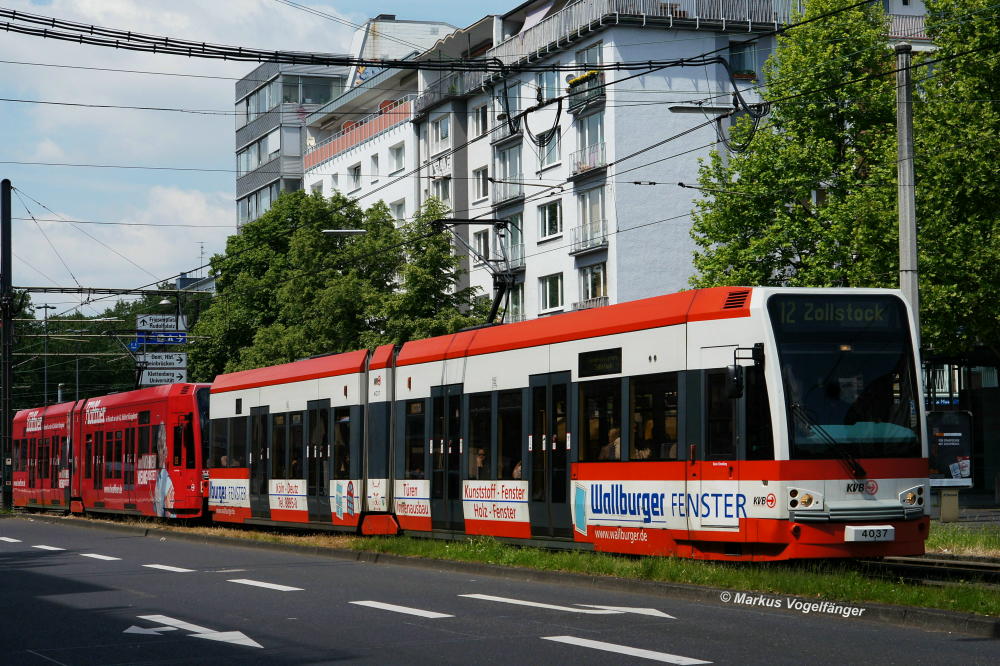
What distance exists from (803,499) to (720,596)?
2.23m

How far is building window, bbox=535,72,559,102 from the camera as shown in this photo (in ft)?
174

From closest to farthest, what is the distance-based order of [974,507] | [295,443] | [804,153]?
[295,443] < [974,507] < [804,153]

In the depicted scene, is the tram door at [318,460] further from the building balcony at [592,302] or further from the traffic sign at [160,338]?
the building balcony at [592,302]

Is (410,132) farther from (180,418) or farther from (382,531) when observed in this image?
(382,531)

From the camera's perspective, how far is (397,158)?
6625 cm

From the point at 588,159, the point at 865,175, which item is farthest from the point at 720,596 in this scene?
the point at 588,159

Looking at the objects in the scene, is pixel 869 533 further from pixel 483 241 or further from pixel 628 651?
pixel 483 241

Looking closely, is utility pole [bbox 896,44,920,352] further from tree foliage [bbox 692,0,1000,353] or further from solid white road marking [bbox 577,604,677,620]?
tree foliage [bbox 692,0,1000,353]

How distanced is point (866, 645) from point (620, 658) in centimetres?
185

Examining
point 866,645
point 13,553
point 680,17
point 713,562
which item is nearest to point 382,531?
point 13,553

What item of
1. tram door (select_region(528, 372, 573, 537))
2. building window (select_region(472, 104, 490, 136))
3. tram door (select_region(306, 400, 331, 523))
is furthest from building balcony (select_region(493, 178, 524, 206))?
tram door (select_region(528, 372, 573, 537))

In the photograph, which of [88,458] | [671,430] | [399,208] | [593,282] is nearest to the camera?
[671,430]

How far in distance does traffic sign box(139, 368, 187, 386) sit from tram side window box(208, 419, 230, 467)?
15074 mm

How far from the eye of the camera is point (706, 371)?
1608 cm
